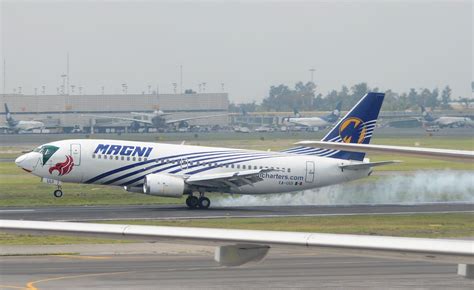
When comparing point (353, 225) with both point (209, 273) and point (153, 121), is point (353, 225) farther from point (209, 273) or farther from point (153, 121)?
point (153, 121)

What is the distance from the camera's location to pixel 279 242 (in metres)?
9.45

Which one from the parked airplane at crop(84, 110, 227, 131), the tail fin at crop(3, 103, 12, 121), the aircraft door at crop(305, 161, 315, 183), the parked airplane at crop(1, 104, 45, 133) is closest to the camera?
the aircraft door at crop(305, 161, 315, 183)

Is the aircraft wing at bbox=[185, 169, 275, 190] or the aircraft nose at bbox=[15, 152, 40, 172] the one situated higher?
the aircraft nose at bbox=[15, 152, 40, 172]

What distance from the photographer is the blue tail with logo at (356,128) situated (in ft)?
153

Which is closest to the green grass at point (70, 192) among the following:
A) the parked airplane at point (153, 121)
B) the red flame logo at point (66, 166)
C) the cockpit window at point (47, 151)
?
the red flame logo at point (66, 166)

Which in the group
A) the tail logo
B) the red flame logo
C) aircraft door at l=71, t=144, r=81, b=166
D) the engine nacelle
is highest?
the tail logo

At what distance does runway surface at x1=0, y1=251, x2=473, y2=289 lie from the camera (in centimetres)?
2141

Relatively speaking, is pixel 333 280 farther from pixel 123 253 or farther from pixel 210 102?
Result: pixel 210 102

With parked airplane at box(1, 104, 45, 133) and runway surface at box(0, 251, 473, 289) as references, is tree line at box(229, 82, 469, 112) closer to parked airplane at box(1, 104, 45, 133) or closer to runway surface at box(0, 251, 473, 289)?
parked airplane at box(1, 104, 45, 133)

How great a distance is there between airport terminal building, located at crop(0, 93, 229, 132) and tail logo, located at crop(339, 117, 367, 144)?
90.8 meters

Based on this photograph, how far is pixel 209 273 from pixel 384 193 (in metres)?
28.7

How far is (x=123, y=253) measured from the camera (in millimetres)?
27406

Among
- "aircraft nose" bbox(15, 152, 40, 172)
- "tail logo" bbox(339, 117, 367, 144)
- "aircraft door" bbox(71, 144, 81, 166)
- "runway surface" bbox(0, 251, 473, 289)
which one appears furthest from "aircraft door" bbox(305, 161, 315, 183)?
"runway surface" bbox(0, 251, 473, 289)

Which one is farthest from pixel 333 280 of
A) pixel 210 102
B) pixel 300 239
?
pixel 210 102
